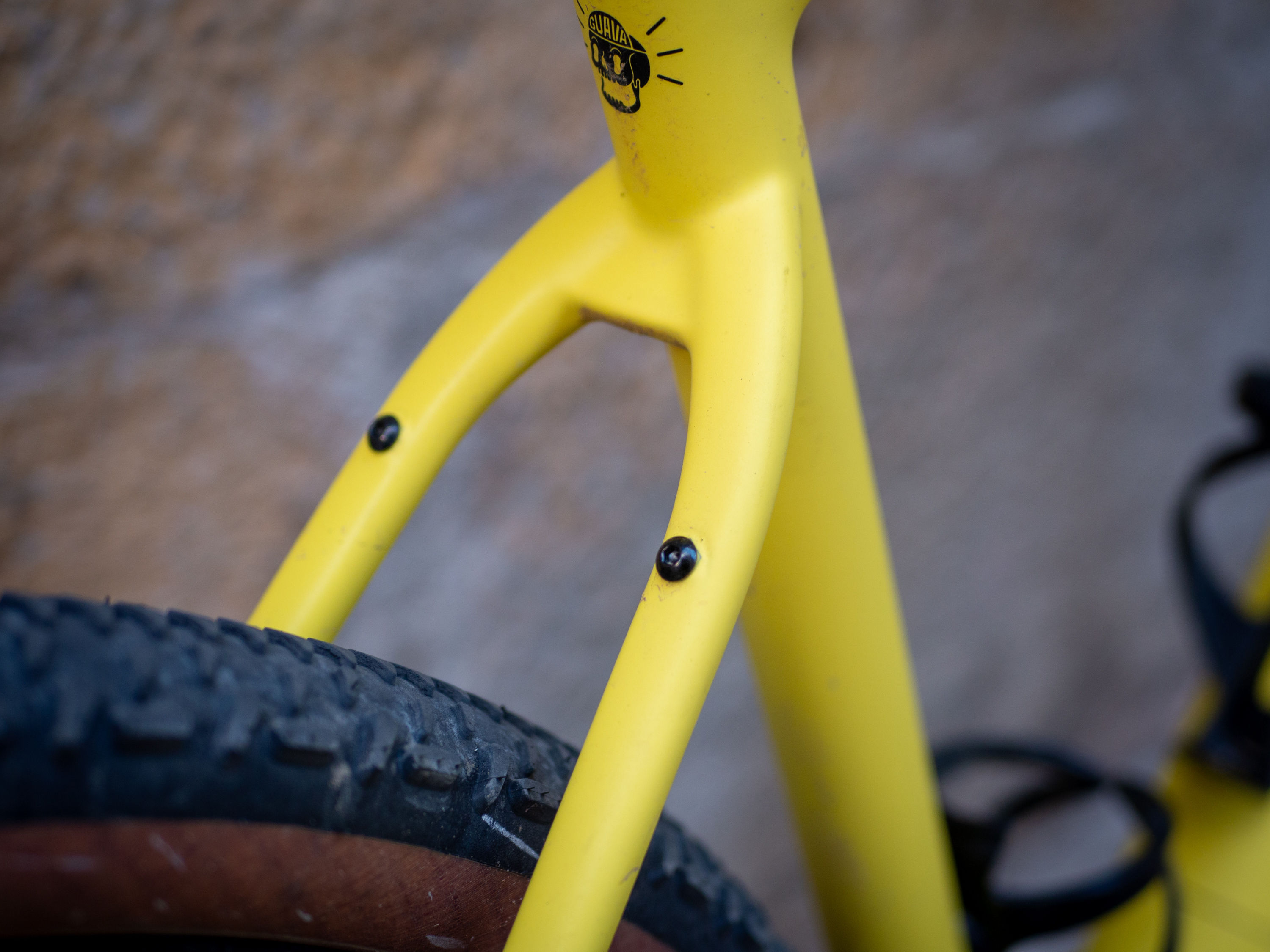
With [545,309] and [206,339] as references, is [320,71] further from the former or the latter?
[545,309]

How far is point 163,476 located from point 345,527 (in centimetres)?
24

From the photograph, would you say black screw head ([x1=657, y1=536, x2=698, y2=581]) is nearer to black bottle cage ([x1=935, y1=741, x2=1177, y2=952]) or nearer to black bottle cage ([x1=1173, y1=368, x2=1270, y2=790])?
black bottle cage ([x1=935, y1=741, x2=1177, y2=952])

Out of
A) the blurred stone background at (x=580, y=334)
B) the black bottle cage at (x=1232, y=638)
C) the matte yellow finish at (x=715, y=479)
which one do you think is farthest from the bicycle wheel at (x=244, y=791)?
the black bottle cage at (x=1232, y=638)

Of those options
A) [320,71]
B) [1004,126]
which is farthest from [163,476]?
[1004,126]

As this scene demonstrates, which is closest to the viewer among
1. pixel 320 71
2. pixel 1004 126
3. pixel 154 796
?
pixel 154 796

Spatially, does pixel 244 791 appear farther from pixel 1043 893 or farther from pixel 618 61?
pixel 1043 893

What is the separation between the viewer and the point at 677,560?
0.74ft

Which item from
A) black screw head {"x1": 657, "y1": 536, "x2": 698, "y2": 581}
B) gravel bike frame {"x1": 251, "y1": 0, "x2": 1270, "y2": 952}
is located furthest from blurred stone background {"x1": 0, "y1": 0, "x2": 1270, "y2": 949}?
black screw head {"x1": 657, "y1": 536, "x2": 698, "y2": 581}

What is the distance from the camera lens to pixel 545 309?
29cm

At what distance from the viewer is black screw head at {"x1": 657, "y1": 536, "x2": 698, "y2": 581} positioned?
0.23 metres

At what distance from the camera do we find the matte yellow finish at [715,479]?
0.22 m

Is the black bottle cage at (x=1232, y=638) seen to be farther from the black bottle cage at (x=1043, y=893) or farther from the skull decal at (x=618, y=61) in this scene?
the skull decal at (x=618, y=61)

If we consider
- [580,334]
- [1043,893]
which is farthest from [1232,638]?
[580,334]

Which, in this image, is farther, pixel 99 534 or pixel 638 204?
pixel 99 534
